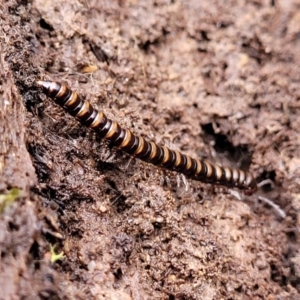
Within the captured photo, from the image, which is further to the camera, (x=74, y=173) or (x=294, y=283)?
(x=294, y=283)

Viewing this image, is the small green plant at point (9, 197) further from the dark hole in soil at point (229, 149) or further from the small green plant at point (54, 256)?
the dark hole in soil at point (229, 149)

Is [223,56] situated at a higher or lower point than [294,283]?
higher

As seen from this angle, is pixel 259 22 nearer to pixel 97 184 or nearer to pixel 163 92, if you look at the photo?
pixel 163 92

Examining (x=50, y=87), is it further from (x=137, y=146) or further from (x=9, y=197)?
(x=9, y=197)

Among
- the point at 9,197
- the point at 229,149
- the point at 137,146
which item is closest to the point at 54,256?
the point at 9,197

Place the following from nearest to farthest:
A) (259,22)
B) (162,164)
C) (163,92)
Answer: (162,164) → (163,92) → (259,22)

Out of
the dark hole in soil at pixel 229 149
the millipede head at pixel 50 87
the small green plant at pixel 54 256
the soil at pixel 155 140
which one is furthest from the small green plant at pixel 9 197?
the dark hole in soil at pixel 229 149

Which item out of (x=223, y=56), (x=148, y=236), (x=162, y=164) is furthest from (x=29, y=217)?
(x=223, y=56)
